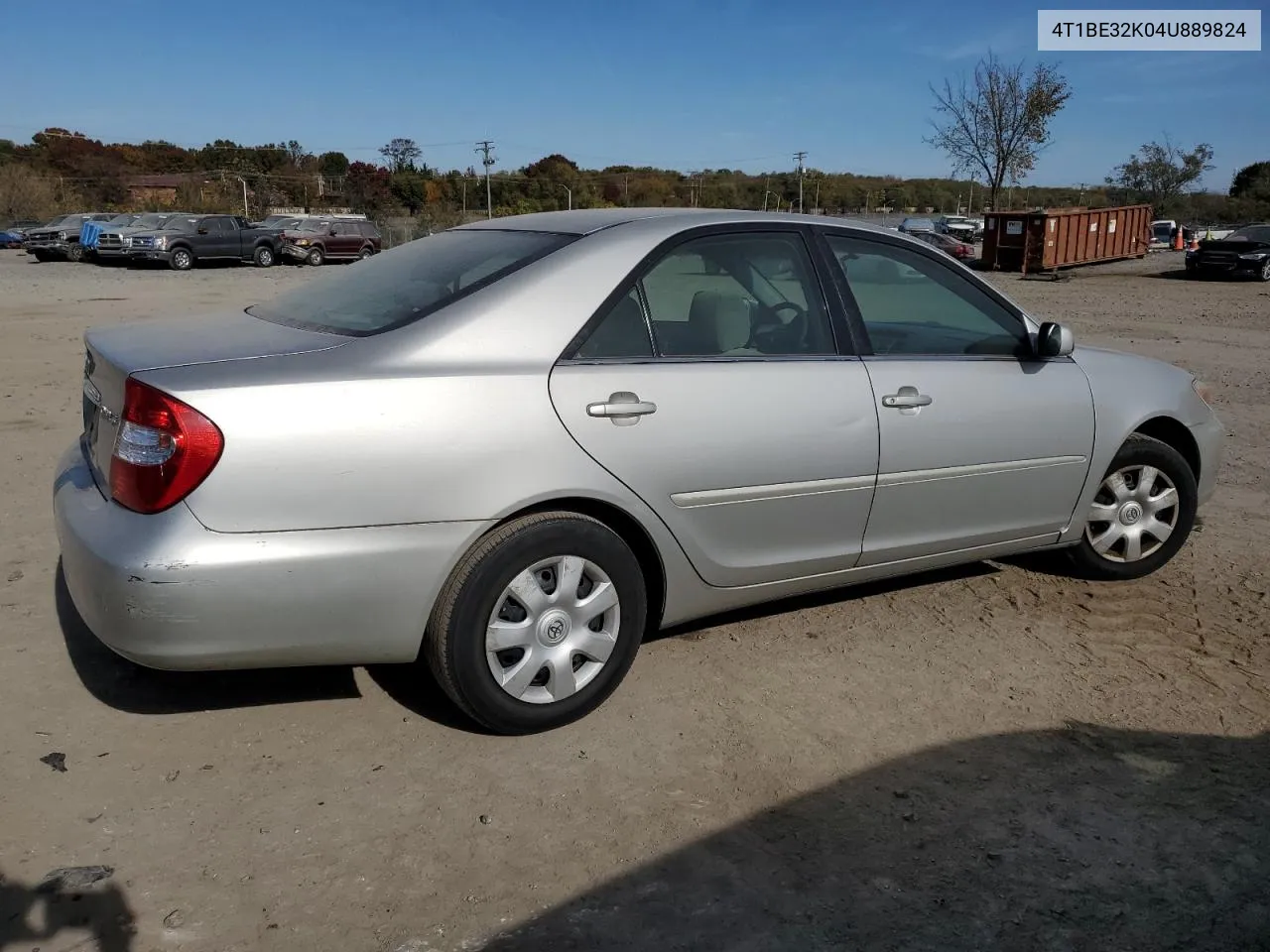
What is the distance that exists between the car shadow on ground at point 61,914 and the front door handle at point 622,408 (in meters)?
1.81

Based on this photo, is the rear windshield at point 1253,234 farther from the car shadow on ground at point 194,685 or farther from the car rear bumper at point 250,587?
the car rear bumper at point 250,587

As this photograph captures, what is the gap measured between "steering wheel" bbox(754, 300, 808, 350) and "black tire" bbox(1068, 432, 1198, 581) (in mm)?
1707

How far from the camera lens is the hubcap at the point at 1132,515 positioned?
15.3ft

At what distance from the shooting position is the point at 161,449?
2.84 m

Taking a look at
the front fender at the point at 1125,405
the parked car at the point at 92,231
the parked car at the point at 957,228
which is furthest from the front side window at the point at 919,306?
the parked car at the point at 957,228

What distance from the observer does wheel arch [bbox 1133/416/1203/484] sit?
476cm

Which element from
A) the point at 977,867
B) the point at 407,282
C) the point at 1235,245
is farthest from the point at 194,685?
the point at 1235,245

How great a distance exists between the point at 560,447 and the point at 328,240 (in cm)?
3182

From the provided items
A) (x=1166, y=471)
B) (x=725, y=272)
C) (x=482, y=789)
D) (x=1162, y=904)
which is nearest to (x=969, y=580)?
(x=1166, y=471)

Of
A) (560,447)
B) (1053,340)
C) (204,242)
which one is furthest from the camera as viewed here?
(204,242)

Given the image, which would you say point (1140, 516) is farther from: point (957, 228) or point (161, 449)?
point (957, 228)

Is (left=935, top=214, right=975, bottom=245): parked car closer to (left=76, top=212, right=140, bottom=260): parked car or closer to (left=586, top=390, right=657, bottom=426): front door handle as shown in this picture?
(left=76, top=212, right=140, bottom=260): parked car

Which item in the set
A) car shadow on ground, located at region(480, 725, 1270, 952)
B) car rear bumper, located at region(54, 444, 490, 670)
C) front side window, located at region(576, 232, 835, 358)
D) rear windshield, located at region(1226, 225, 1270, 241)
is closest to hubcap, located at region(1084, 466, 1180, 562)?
car shadow on ground, located at region(480, 725, 1270, 952)

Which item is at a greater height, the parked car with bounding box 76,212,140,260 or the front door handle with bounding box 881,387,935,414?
the parked car with bounding box 76,212,140,260
